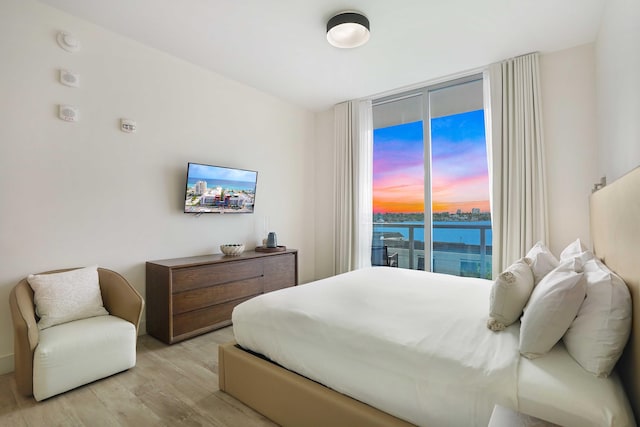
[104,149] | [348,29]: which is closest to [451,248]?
[348,29]

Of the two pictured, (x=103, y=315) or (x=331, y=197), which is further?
(x=331, y=197)

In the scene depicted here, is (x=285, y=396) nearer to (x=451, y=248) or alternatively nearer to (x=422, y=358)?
(x=422, y=358)

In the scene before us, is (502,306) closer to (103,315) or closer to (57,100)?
(103,315)

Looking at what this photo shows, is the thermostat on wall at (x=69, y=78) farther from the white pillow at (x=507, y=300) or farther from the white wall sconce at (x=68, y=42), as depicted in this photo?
the white pillow at (x=507, y=300)

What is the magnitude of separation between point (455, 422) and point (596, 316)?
2.27 feet

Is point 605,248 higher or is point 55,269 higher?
point 605,248

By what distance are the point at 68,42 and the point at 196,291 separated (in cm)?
250

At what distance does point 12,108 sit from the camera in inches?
95.8

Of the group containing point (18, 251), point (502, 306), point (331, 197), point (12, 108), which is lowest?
point (502, 306)

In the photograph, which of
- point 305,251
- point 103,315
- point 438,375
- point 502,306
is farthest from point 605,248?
point 305,251

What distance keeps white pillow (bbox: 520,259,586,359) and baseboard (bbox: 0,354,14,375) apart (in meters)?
3.48

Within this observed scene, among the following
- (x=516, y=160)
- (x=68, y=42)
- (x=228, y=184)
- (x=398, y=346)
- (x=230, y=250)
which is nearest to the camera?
(x=398, y=346)

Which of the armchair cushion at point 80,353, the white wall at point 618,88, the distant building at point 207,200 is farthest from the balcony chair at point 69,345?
the white wall at point 618,88

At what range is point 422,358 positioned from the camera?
1.36 m
